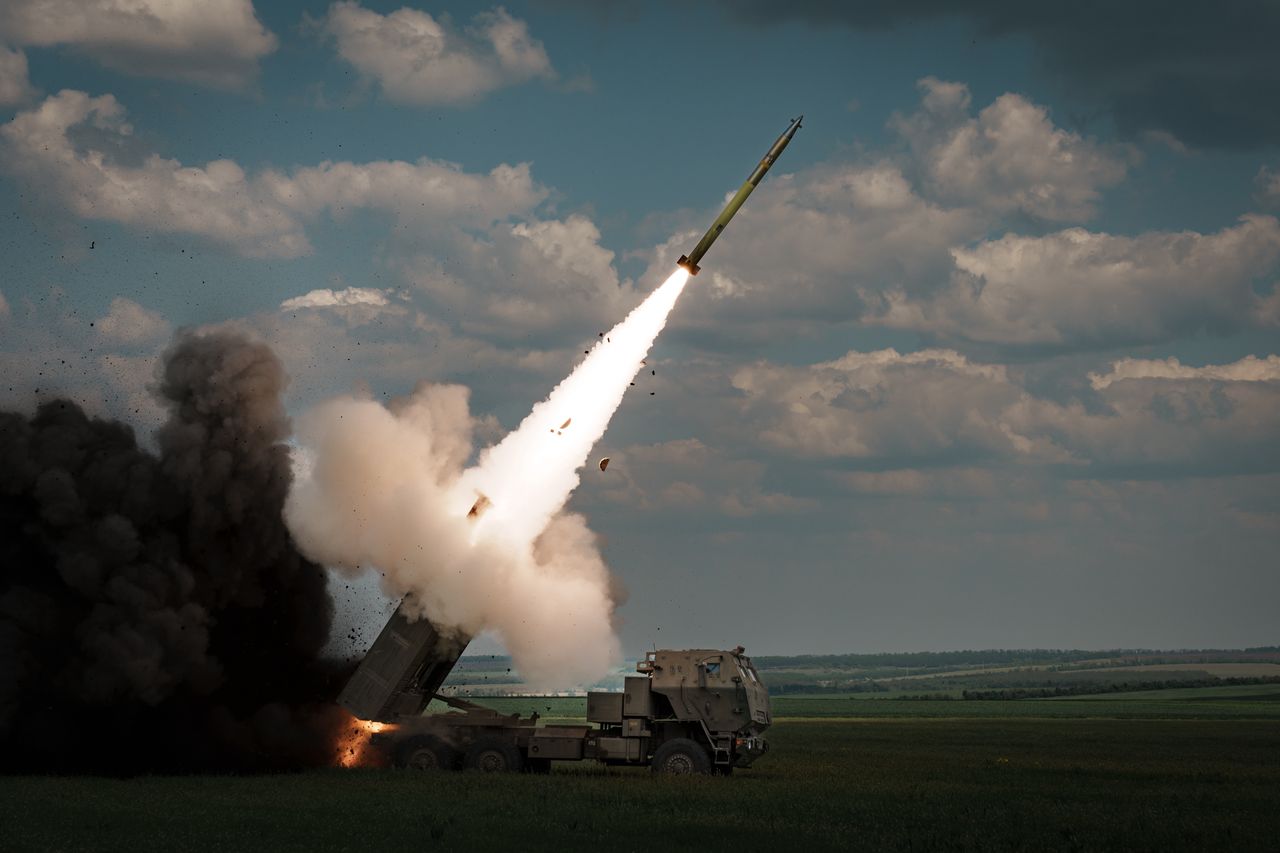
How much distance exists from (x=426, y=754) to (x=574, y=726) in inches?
156

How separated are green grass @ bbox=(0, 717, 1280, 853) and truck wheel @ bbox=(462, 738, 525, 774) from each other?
1.40m

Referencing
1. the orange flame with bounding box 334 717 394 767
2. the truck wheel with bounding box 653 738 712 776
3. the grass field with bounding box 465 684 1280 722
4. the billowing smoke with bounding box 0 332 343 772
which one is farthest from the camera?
the grass field with bounding box 465 684 1280 722

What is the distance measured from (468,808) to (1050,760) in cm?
2617

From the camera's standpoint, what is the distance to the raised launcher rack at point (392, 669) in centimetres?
3959

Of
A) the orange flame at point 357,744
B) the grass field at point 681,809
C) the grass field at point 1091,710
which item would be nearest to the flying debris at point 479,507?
the orange flame at point 357,744

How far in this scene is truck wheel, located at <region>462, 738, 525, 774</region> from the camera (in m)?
39.6

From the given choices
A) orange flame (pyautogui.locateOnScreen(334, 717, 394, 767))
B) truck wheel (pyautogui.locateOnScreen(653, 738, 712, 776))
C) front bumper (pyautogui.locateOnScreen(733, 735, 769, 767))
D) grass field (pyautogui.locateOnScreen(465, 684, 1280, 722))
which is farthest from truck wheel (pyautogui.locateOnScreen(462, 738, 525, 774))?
grass field (pyautogui.locateOnScreen(465, 684, 1280, 722))

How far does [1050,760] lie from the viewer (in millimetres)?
50812

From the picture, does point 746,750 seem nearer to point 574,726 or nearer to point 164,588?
point 574,726

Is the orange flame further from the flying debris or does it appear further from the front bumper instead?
the front bumper

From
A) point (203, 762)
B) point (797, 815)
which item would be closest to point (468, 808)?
point (797, 815)

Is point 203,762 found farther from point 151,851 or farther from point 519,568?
point 151,851

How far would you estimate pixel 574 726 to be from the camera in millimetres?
39844

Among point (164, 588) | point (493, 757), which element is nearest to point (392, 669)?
point (493, 757)
